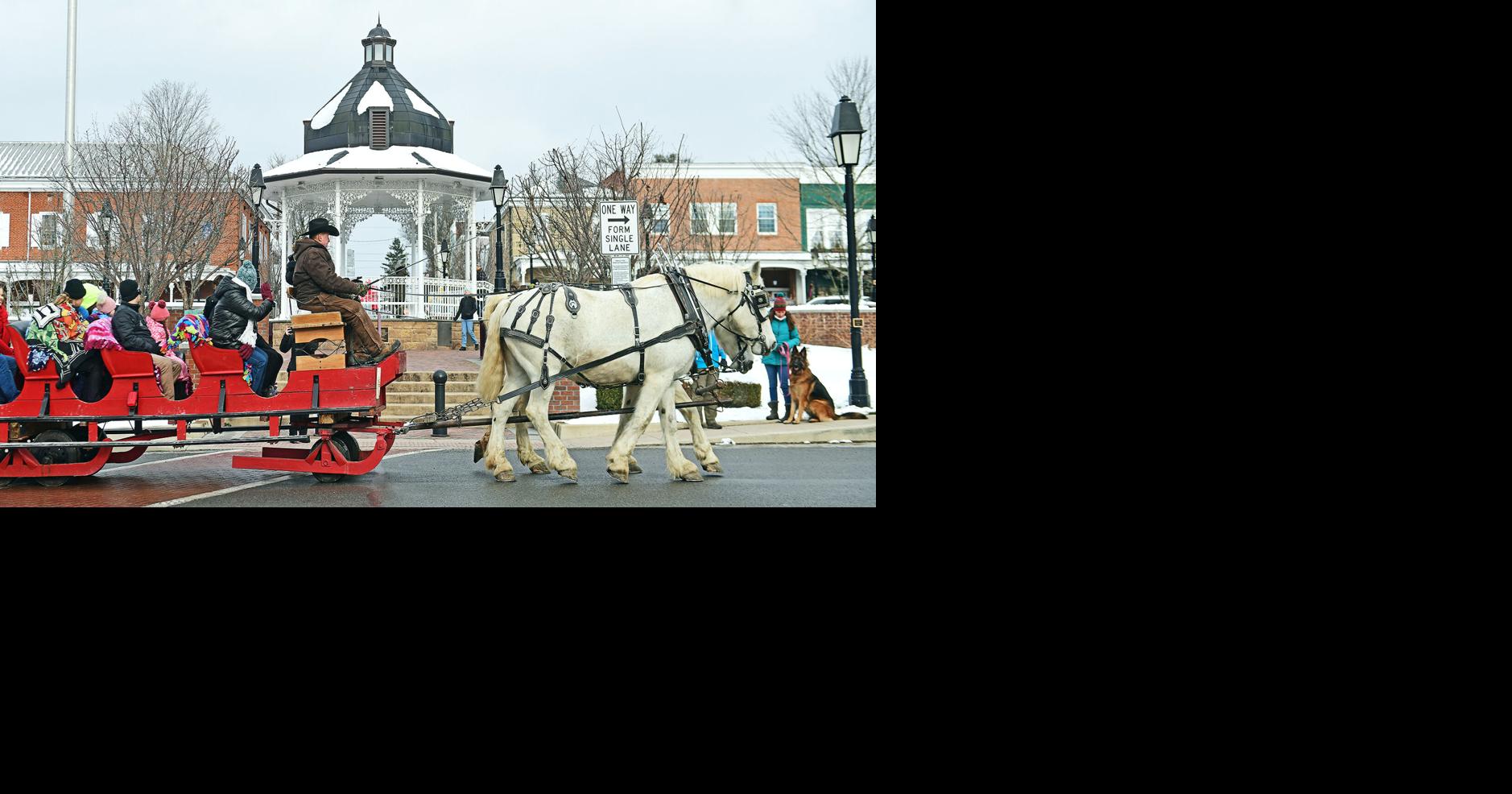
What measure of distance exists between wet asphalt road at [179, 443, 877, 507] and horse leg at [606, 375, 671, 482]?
0.40 feet

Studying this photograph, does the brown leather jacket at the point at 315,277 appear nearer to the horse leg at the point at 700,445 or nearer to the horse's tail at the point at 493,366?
the horse's tail at the point at 493,366

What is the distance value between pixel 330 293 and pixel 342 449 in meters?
1.09

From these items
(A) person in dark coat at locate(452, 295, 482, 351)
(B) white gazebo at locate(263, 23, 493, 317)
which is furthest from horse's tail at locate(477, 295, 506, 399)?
(B) white gazebo at locate(263, 23, 493, 317)

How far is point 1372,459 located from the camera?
339cm

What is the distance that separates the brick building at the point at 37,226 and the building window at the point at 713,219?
829cm

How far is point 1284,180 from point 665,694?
7.88 ft

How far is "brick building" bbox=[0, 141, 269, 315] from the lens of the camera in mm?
14375

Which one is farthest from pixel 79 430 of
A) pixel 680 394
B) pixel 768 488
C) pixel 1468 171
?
pixel 1468 171

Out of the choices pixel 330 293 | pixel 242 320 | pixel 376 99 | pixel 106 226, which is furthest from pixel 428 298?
pixel 242 320

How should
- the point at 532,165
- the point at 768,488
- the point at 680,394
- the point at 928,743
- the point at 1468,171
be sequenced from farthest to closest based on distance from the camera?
the point at 532,165
the point at 680,394
the point at 768,488
the point at 928,743
the point at 1468,171

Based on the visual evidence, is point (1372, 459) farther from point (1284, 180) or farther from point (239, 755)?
point (239, 755)

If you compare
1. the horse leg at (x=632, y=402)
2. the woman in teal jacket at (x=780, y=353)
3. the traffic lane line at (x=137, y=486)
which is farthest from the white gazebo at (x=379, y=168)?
the horse leg at (x=632, y=402)

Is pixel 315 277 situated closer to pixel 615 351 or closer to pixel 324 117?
pixel 615 351

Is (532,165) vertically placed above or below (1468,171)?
above
